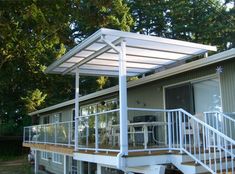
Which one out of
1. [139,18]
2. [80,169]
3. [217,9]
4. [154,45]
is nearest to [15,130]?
[139,18]

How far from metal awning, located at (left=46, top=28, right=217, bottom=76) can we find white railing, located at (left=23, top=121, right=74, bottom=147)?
2.42m

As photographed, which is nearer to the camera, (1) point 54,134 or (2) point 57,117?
(1) point 54,134

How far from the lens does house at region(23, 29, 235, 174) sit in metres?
7.66

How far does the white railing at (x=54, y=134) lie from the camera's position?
12879mm

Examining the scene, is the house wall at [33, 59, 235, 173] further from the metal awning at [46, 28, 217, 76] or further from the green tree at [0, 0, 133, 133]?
the green tree at [0, 0, 133, 133]

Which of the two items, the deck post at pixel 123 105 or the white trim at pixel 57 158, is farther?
the white trim at pixel 57 158

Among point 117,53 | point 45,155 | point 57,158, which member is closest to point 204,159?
point 117,53

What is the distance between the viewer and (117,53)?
872 cm

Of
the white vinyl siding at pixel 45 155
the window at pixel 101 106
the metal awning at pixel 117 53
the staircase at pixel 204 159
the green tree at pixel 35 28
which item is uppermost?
the green tree at pixel 35 28

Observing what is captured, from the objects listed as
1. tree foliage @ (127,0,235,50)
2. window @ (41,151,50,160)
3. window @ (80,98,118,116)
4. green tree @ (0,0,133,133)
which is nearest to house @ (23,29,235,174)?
window @ (80,98,118,116)

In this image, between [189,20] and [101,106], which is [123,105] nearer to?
[101,106]

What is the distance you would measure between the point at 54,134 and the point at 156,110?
794 cm

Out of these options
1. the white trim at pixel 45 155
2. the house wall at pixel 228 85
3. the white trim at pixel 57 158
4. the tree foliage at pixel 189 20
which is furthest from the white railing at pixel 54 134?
the tree foliage at pixel 189 20

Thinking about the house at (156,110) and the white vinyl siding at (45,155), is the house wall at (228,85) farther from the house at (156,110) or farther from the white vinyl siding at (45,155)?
the white vinyl siding at (45,155)
